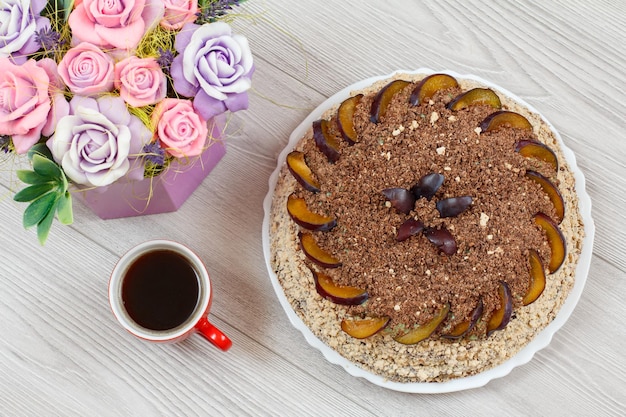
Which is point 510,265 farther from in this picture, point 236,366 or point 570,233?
point 236,366

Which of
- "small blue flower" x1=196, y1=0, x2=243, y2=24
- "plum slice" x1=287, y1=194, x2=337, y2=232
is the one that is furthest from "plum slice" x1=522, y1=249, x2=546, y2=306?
"small blue flower" x1=196, y1=0, x2=243, y2=24

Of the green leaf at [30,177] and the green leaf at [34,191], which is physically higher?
the green leaf at [30,177]

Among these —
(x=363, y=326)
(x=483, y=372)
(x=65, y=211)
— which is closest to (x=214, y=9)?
(x=65, y=211)

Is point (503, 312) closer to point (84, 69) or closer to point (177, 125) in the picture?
point (177, 125)

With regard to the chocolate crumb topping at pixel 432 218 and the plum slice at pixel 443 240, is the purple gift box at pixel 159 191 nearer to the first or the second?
the chocolate crumb topping at pixel 432 218

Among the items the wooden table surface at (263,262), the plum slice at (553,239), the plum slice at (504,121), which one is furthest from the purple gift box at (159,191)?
the plum slice at (553,239)

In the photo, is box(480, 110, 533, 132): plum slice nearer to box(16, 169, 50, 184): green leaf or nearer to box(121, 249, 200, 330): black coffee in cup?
box(121, 249, 200, 330): black coffee in cup
